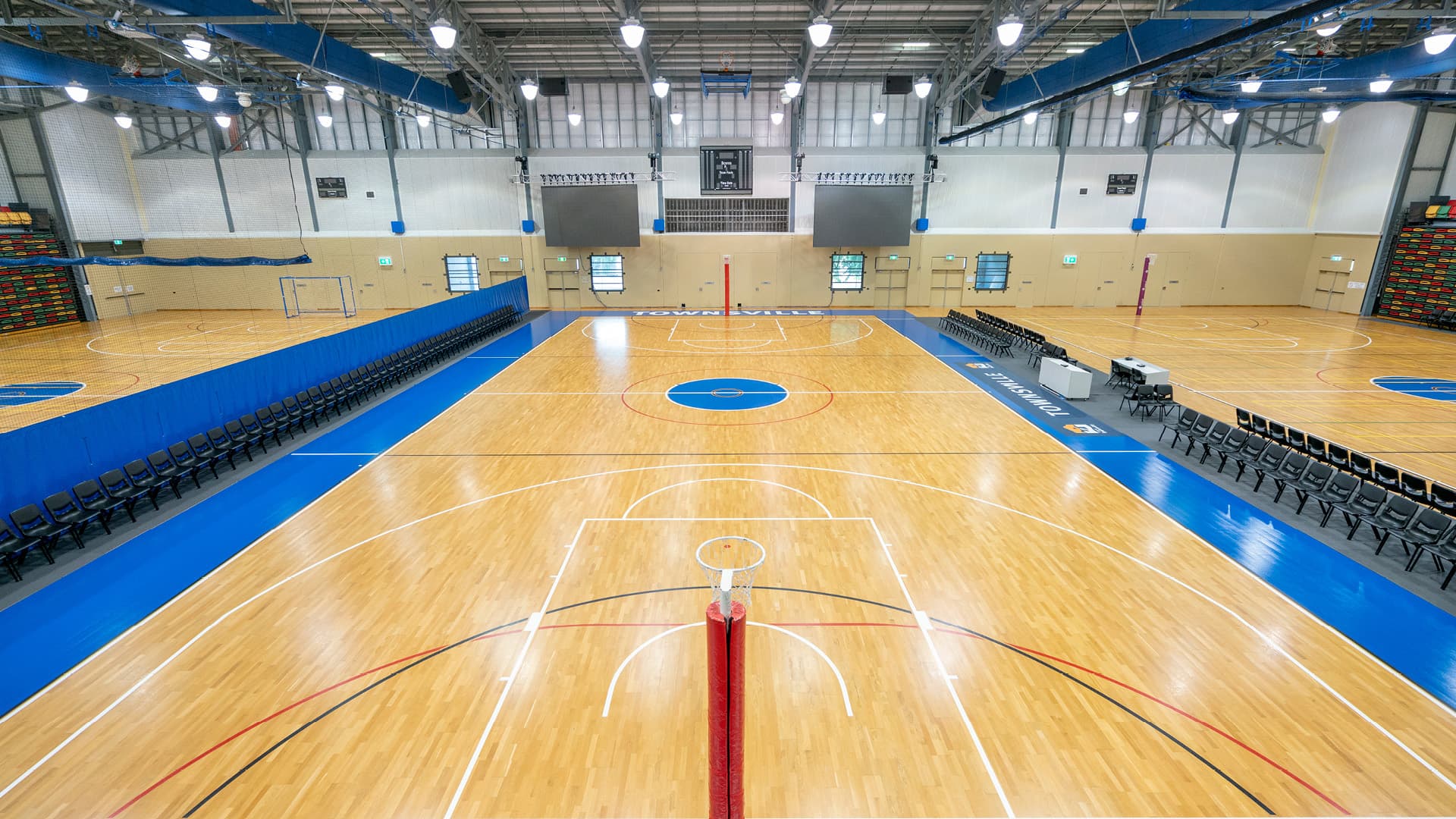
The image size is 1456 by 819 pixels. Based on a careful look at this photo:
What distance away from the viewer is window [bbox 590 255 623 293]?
2825cm

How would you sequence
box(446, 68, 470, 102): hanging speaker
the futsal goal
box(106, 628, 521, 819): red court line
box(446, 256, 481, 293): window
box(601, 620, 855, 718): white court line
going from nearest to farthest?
box(106, 628, 521, 819): red court line
box(601, 620, 855, 718): white court line
box(446, 68, 470, 102): hanging speaker
the futsal goal
box(446, 256, 481, 293): window

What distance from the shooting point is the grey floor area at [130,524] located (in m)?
7.49

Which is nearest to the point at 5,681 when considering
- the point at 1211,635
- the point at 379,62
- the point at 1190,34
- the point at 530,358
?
the point at 1211,635

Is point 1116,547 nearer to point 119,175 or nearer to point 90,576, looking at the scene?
point 90,576

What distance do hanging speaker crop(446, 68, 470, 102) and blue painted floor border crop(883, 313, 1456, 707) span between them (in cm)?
2204

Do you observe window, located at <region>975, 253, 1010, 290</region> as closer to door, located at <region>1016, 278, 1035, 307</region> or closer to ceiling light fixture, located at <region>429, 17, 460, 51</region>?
door, located at <region>1016, 278, 1035, 307</region>

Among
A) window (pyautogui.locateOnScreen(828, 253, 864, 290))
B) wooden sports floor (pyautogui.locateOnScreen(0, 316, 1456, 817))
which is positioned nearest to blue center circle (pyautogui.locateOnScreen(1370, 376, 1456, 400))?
wooden sports floor (pyautogui.locateOnScreen(0, 316, 1456, 817))

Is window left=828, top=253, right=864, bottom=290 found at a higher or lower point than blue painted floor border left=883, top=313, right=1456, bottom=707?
higher

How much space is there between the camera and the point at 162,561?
7988 mm

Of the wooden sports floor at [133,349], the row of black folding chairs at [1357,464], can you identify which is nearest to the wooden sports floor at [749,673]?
the row of black folding chairs at [1357,464]

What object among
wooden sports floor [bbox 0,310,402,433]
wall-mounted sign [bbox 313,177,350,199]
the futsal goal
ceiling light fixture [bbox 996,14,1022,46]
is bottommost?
wooden sports floor [bbox 0,310,402,433]

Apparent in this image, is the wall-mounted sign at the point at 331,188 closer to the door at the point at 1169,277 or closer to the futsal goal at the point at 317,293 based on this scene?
the futsal goal at the point at 317,293

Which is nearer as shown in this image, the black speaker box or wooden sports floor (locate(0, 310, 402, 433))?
wooden sports floor (locate(0, 310, 402, 433))

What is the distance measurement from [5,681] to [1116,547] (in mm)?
12086
